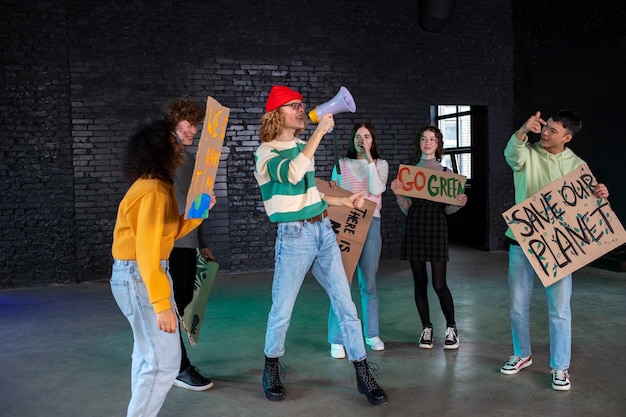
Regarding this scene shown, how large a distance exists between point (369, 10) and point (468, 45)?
1.66 meters

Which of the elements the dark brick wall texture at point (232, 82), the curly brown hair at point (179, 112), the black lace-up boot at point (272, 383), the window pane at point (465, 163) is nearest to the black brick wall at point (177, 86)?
the dark brick wall texture at point (232, 82)

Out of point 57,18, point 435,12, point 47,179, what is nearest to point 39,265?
point 47,179

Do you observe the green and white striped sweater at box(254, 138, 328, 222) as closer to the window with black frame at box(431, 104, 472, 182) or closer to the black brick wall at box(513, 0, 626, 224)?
the black brick wall at box(513, 0, 626, 224)

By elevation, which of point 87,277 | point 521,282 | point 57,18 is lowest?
point 87,277

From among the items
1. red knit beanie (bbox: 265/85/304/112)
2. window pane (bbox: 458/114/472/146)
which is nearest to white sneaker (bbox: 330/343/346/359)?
red knit beanie (bbox: 265/85/304/112)

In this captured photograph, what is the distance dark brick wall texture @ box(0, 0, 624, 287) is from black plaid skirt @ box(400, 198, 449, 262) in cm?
394

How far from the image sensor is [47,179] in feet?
23.8

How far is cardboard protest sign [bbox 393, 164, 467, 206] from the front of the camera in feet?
13.8

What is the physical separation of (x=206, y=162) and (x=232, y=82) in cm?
542

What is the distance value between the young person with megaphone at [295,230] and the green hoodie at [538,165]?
100 centimetres

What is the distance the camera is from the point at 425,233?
4.21 meters

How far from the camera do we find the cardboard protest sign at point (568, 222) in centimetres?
344

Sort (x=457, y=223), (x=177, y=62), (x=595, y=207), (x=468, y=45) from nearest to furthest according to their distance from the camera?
(x=595, y=207) → (x=177, y=62) → (x=468, y=45) → (x=457, y=223)

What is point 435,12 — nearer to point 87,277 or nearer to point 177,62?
point 177,62
